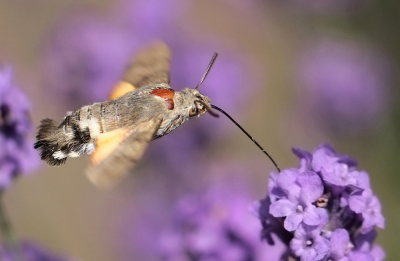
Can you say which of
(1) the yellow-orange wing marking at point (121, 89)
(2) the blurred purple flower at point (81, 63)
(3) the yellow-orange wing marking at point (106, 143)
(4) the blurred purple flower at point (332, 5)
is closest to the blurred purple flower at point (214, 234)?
(1) the yellow-orange wing marking at point (121, 89)

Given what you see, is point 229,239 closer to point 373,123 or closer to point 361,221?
point 361,221

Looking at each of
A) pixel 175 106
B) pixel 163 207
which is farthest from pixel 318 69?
pixel 175 106

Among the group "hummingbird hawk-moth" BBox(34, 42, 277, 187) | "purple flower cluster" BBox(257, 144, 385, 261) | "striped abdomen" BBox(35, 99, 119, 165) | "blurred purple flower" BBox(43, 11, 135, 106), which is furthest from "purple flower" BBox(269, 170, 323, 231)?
"blurred purple flower" BBox(43, 11, 135, 106)

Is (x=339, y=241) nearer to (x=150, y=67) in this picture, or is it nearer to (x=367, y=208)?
(x=367, y=208)

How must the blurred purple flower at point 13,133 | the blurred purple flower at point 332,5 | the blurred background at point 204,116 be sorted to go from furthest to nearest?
the blurred purple flower at point 332,5 → the blurred background at point 204,116 → the blurred purple flower at point 13,133

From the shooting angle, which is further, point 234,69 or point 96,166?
point 234,69

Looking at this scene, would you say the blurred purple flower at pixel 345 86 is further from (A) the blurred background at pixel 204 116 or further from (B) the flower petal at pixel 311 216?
(B) the flower petal at pixel 311 216

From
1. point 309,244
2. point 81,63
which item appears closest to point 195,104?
point 309,244

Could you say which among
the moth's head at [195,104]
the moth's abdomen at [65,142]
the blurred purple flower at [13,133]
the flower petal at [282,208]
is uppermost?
the blurred purple flower at [13,133]
